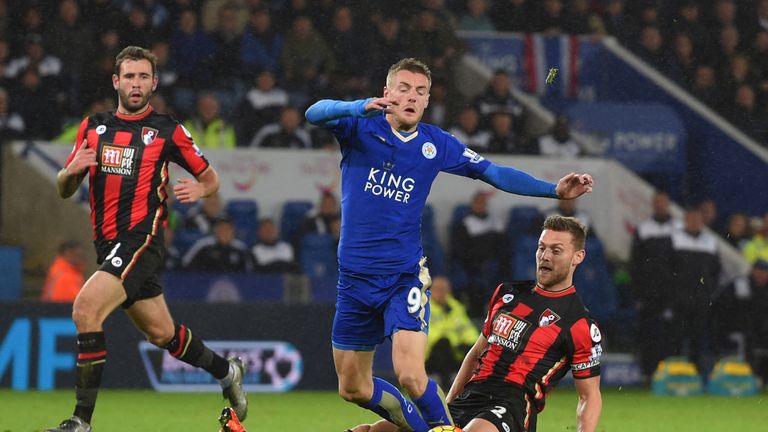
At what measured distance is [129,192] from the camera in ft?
24.5

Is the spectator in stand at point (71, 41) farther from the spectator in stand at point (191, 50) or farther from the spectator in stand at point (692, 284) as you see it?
the spectator in stand at point (692, 284)

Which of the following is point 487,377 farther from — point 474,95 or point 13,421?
point 474,95

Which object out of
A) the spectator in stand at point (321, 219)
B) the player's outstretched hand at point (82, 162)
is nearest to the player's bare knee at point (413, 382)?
the player's outstretched hand at point (82, 162)

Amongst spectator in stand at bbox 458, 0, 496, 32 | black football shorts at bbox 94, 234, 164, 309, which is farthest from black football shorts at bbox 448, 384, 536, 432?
spectator in stand at bbox 458, 0, 496, 32

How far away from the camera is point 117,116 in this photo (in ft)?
24.9

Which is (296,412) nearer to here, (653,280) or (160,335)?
(160,335)

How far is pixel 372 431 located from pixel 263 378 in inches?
211

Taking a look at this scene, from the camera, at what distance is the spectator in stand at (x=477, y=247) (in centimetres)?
1379

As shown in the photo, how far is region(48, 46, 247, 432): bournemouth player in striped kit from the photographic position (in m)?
7.25

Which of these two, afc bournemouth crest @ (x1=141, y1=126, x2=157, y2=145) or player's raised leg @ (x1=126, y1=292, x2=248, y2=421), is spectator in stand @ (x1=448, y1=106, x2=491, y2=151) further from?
afc bournemouth crest @ (x1=141, y1=126, x2=157, y2=145)

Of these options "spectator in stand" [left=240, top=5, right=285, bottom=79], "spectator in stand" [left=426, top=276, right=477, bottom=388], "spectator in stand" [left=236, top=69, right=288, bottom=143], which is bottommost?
"spectator in stand" [left=426, top=276, right=477, bottom=388]

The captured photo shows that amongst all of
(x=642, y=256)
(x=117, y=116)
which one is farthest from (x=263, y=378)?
(x=117, y=116)

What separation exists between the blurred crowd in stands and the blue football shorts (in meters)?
7.21

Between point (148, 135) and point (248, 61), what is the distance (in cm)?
756
